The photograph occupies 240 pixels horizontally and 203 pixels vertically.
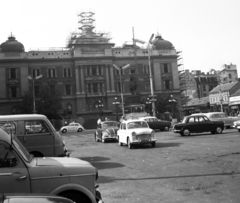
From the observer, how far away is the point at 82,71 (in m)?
67.7

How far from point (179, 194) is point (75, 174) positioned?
3.04m

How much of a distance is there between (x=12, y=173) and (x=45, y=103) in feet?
181

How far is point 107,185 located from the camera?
8.59m

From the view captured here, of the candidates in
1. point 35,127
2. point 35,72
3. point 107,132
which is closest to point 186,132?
point 107,132

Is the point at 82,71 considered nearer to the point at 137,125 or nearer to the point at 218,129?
the point at 218,129

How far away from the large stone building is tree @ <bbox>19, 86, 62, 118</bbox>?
3529 mm

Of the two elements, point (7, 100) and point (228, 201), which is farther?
point (7, 100)

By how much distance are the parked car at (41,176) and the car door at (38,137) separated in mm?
5281

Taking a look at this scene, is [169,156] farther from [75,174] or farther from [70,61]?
[70,61]

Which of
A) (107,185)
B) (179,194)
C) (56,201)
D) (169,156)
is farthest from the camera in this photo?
(169,156)

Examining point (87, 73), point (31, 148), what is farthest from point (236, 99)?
point (31, 148)

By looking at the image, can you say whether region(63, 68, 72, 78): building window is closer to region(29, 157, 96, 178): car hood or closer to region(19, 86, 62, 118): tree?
region(19, 86, 62, 118): tree

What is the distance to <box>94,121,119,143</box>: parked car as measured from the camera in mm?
22531

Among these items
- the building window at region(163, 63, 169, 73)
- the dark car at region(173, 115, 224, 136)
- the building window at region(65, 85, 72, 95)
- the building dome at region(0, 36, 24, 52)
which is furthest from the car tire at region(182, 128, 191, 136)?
the building dome at region(0, 36, 24, 52)
